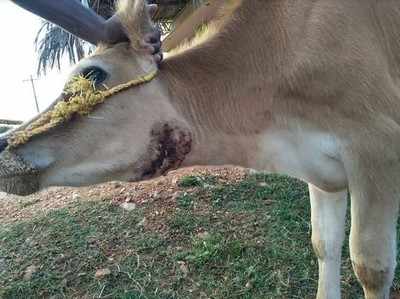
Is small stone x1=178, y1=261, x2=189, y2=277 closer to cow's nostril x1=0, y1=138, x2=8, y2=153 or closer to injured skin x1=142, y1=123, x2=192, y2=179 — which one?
injured skin x1=142, y1=123, x2=192, y2=179

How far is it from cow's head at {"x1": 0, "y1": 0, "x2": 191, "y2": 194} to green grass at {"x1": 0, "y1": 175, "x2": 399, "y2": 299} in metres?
1.49

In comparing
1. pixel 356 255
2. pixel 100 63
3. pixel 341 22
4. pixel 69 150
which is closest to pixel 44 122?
pixel 69 150

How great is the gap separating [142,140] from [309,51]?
87 cm

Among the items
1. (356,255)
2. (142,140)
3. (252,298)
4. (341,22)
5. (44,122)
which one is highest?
(341,22)

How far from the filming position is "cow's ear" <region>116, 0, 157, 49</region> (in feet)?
7.93

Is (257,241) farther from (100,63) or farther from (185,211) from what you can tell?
(100,63)

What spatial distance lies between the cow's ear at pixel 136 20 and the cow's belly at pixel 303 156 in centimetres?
76

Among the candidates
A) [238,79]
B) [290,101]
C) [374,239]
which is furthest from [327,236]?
[238,79]

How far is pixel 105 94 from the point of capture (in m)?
2.40

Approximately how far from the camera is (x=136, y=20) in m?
2.42

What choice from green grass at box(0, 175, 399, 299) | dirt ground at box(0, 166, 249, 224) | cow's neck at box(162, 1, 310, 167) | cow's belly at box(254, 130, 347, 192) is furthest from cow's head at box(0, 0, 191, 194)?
dirt ground at box(0, 166, 249, 224)

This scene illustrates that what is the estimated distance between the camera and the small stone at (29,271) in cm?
393

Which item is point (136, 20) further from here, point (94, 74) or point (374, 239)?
point (374, 239)

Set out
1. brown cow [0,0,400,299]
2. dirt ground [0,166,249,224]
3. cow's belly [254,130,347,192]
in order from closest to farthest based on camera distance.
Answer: brown cow [0,0,400,299] < cow's belly [254,130,347,192] < dirt ground [0,166,249,224]
